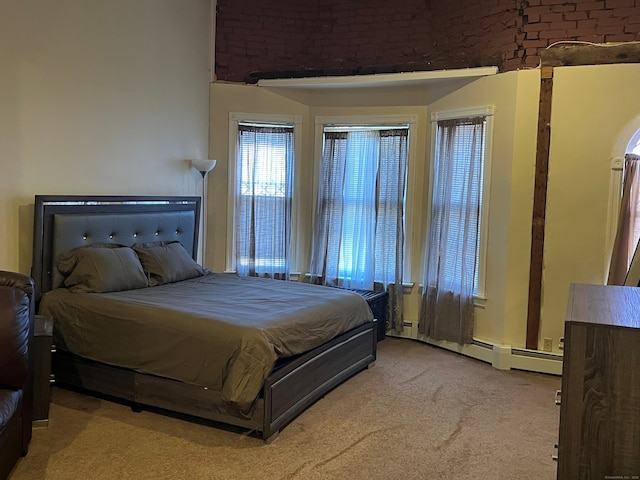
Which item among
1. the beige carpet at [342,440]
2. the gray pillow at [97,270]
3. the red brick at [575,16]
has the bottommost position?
the beige carpet at [342,440]

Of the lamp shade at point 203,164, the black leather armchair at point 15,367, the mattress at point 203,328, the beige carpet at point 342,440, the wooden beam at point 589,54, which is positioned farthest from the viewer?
the lamp shade at point 203,164

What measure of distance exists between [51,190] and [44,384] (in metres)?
1.48

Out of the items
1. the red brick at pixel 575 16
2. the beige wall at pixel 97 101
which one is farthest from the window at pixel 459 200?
the beige wall at pixel 97 101

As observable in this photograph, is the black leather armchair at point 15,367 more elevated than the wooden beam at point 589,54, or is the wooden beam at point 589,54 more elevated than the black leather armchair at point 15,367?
the wooden beam at point 589,54

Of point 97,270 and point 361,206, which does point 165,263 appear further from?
point 361,206

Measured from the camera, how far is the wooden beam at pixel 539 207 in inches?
181

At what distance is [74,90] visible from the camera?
4301 mm

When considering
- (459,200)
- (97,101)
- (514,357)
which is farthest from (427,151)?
(97,101)

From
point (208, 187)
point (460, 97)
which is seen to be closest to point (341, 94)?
point (460, 97)

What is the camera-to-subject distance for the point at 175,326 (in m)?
3.48

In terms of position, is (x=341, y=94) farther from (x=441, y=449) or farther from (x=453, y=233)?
(x=441, y=449)

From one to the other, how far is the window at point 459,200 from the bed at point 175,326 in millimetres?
1039

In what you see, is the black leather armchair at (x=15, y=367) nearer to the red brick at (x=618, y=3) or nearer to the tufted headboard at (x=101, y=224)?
the tufted headboard at (x=101, y=224)

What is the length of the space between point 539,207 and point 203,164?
116 inches
